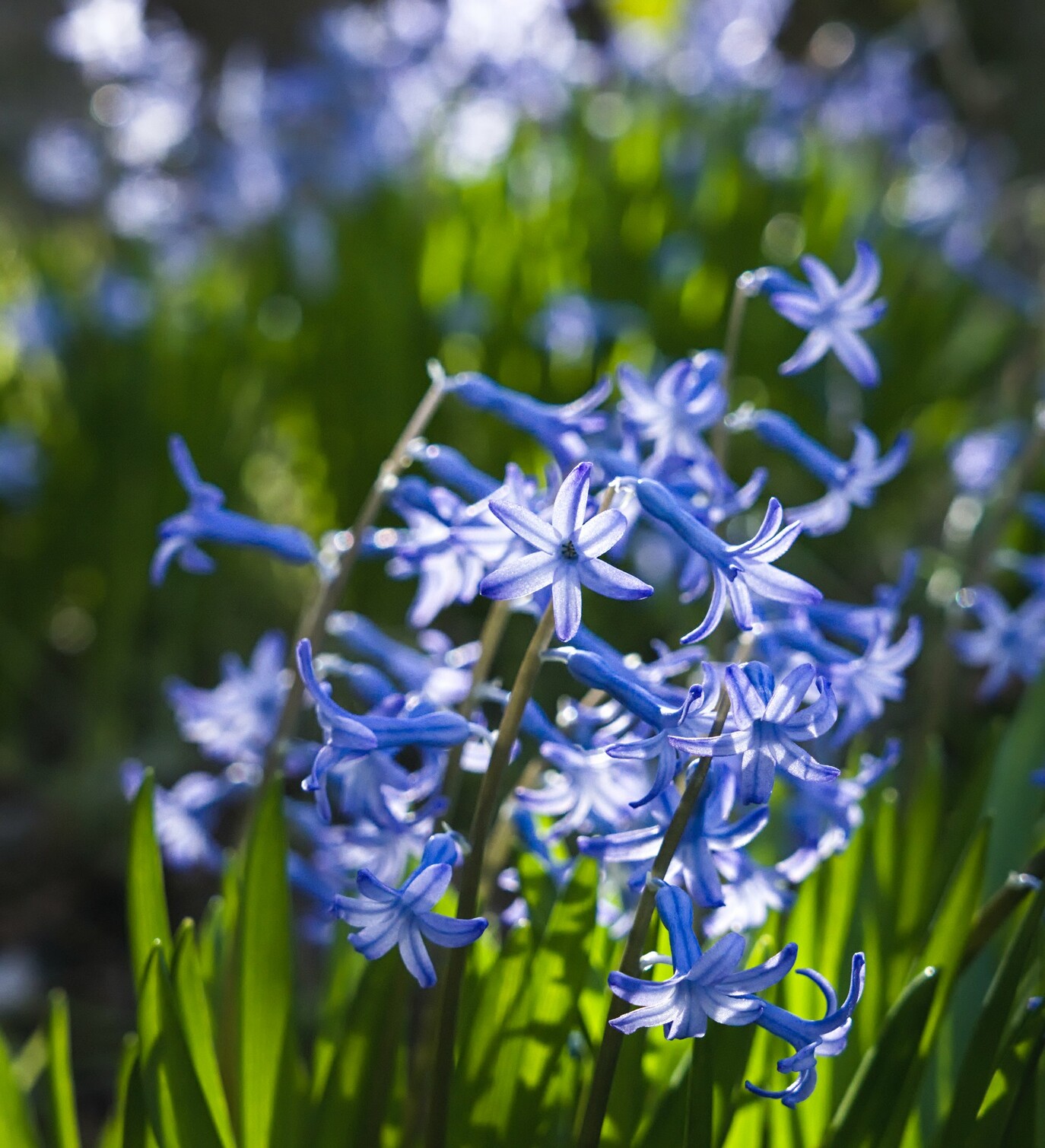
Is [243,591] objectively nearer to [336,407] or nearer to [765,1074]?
[336,407]

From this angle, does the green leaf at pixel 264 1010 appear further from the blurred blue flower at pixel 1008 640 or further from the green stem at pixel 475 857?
the blurred blue flower at pixel 1008 640

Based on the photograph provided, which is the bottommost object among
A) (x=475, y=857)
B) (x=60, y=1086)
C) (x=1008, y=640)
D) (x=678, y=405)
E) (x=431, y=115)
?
(x=60, y=1086)

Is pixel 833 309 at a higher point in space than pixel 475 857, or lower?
higher

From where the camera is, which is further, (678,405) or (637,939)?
(678,405)

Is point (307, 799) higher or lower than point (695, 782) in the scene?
lower

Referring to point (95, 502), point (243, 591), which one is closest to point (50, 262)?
point (95, 502)

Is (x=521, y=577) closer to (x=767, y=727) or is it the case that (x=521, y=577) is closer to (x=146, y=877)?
(x=767, y=727)

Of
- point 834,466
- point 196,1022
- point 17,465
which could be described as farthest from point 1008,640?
point 17,465
